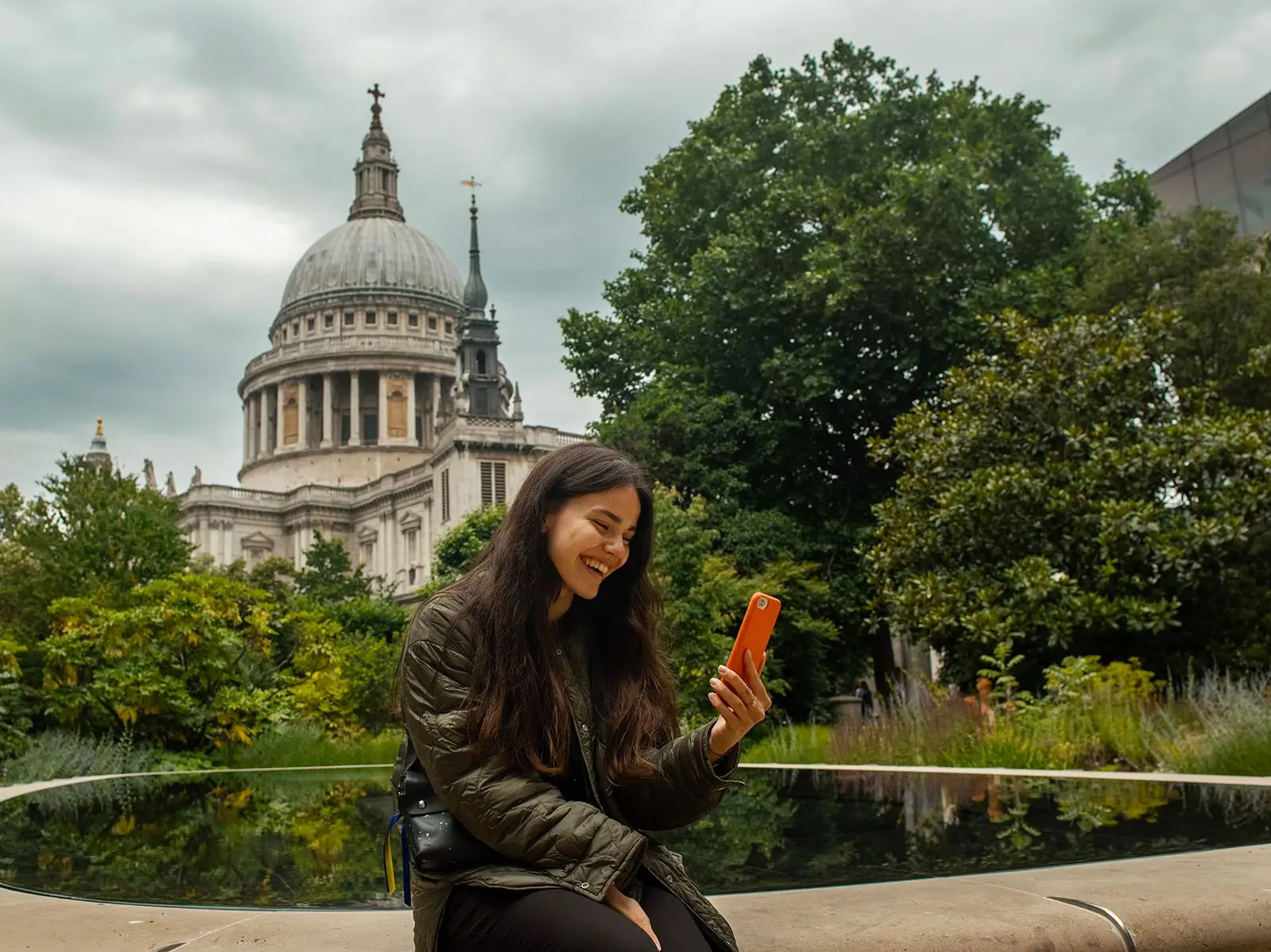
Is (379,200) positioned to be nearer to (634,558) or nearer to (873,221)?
(873,221)

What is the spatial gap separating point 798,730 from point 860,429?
9.02 meters

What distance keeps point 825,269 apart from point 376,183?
81543 mm

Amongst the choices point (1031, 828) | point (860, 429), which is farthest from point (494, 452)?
point (1031, 828)

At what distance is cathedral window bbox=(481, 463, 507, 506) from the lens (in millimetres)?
56250

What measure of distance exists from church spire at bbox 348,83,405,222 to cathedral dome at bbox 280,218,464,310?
67.5 inches

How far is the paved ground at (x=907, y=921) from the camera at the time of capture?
2.84 metres

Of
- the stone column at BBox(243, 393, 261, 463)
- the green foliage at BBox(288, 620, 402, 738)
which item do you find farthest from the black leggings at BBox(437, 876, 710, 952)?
the stone column at BBox(243, 393, 261, 463)

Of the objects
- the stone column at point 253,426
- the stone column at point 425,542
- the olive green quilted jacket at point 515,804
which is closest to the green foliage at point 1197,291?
the olive green quilted jacket at point 515,804

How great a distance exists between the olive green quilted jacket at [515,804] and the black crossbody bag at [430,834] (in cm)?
3

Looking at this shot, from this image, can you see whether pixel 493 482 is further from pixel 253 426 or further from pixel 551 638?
pixel 551 638

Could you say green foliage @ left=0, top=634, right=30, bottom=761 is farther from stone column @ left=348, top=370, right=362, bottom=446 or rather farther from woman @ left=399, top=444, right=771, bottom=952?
stone column @ left=348, top=370, right=362, bottom=446

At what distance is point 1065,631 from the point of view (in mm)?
13320

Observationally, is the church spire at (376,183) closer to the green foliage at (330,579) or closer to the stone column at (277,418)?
the stone column at (277,418)

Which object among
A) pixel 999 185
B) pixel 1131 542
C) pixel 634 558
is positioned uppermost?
pixel 999 185
